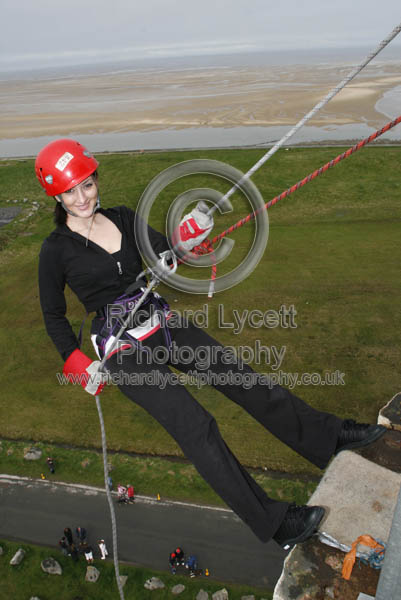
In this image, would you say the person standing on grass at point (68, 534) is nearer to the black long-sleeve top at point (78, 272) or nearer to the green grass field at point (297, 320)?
the green grass field at point (297, 320)

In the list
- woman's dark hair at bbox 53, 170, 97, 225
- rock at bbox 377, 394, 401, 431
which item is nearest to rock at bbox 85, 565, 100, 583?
rock at bbox 377, 394, 401, 431

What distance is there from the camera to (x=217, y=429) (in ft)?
12.8

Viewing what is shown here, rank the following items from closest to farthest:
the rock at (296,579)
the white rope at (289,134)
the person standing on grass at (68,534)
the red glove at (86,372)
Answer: the white rope at (289,134)
the rock at (296,579)
the red glove at (86,372)
the person standing on grass at (68,534)

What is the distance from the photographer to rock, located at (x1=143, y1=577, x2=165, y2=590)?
706 cm

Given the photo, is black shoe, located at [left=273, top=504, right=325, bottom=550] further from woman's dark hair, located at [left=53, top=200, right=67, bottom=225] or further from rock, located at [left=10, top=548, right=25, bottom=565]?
rock, located at [left=10, top=548, right=25, bottom=565]

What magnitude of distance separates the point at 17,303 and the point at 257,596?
12506 millimetres

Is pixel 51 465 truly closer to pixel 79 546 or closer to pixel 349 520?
pixel 79 546

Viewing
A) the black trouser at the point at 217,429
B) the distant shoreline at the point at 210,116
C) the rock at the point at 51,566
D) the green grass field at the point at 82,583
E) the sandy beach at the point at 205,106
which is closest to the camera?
the black trouser at the point at 217,429

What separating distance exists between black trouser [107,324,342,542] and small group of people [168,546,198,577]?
4.24 m

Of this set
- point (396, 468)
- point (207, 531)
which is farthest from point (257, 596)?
point (396, 468)

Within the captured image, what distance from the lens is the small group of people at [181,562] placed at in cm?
722

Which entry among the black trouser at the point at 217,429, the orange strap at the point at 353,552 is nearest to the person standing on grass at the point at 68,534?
the black trouser at the point at 217,429

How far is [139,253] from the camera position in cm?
455

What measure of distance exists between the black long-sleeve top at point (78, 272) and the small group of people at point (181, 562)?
4.90 metres
